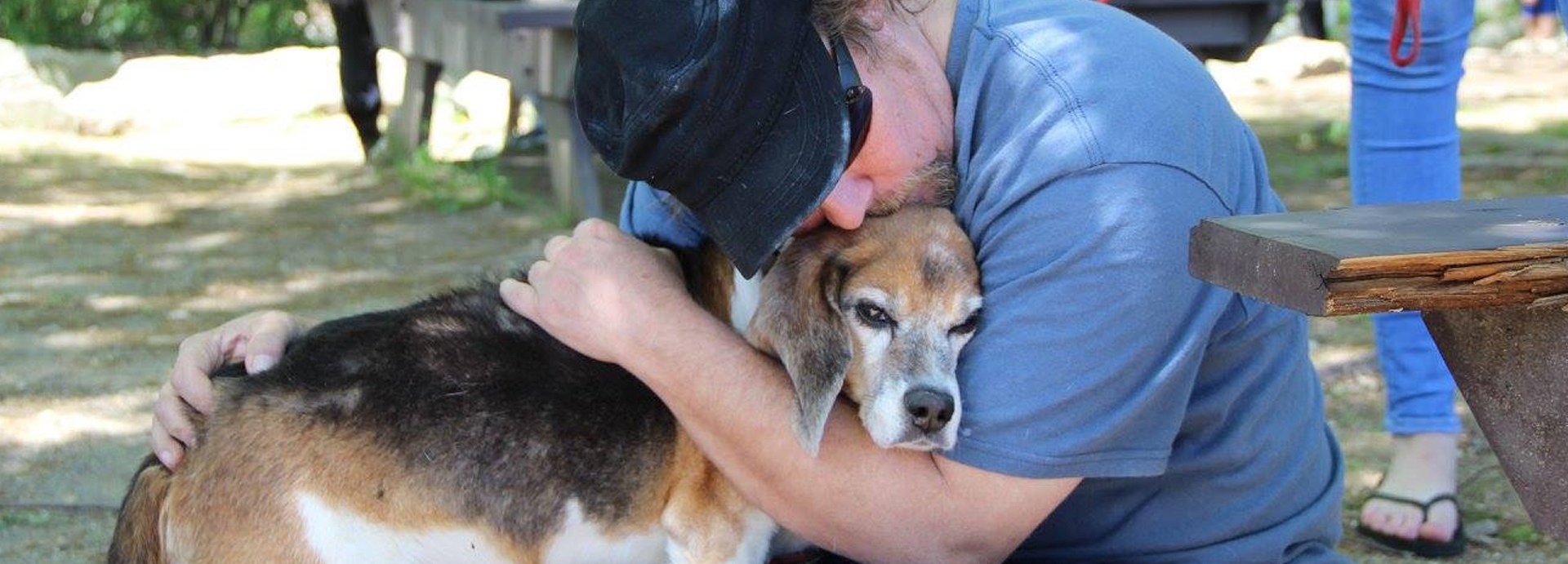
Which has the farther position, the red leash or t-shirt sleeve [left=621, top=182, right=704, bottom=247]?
the red leash

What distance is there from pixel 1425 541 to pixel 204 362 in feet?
8.39

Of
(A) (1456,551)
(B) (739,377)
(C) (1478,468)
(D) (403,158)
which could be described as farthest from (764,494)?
(D) (403,158)

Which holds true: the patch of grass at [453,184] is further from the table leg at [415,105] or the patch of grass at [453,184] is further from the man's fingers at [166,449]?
the man's fingers at [166,449]

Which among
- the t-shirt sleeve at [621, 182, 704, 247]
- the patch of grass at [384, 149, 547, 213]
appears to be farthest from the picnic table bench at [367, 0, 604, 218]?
the t-shirt sleeve at [621, 182, 704, 247]

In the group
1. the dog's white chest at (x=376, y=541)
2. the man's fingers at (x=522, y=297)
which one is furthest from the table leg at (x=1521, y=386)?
the dog's white chest at (x=376, y=541)

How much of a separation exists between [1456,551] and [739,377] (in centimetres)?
203

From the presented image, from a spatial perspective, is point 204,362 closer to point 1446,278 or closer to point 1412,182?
point 1446,278

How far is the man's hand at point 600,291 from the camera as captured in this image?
2.50 m

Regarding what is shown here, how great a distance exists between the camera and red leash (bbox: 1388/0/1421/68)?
3.39 metres

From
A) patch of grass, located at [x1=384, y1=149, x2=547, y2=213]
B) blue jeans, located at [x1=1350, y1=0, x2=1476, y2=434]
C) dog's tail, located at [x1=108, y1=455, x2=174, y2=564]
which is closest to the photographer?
dog's tail, located at [x1=108, y1=455, x2=174, y2=564]

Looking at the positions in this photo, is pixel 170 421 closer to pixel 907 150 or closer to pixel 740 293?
pixel 740 293

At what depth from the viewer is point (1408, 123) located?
3.58m

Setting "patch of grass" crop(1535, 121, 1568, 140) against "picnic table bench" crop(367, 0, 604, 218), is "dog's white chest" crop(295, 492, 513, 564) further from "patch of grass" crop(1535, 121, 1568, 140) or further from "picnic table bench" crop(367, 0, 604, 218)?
"patch of grass" crop(1535, 121, 1568, 140)

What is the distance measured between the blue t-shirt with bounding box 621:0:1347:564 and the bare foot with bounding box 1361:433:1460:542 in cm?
118
